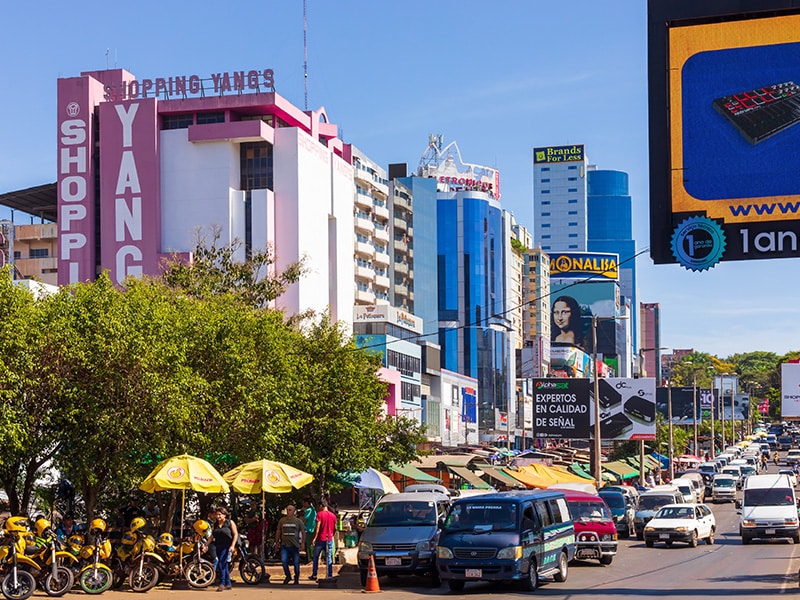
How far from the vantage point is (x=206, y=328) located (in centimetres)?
2945

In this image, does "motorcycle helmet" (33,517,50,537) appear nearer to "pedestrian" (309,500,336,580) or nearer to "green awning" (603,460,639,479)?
"pedestrian" (309,500,336,580)

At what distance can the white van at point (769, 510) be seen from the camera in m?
40.2

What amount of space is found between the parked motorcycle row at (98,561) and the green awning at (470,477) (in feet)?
93.2

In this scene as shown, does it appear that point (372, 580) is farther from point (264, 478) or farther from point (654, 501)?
point (654, 501)

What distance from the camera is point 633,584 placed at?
25.6 m

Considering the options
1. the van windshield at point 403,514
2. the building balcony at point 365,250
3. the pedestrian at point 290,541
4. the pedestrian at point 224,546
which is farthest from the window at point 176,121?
the pedestrian at point 224,546

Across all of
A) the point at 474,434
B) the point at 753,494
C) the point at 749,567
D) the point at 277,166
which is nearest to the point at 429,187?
the point at 474,434

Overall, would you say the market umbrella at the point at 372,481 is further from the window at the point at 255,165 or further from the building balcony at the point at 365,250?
the building balcony at the point at 365,250

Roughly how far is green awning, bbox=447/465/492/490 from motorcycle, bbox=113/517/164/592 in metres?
30.7

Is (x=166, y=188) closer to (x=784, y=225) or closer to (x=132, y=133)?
(x=132, y=133)

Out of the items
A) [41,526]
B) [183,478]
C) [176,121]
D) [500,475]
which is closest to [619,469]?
[500,475]

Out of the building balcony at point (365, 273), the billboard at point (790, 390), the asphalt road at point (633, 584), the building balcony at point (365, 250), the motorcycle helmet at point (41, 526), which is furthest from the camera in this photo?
the building balcony at point (365, 273)

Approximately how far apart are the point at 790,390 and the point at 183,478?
41670mm

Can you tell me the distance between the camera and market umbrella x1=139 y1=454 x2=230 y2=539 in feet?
79.8
